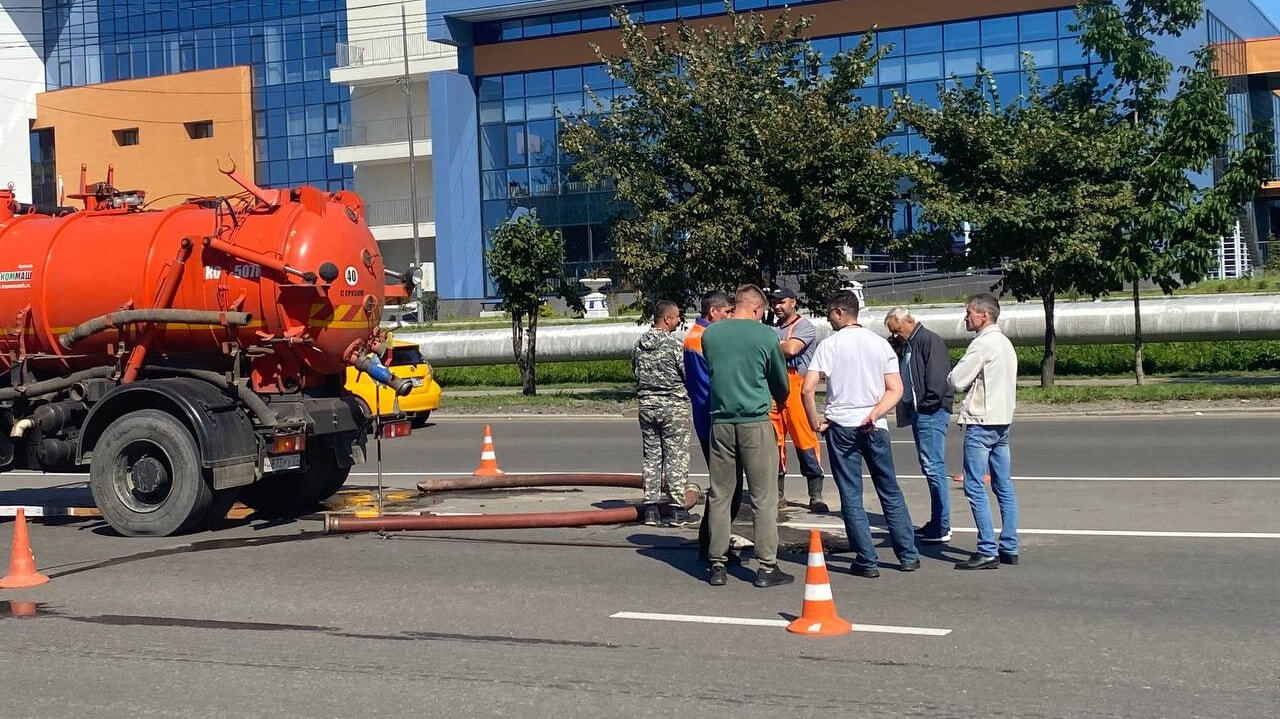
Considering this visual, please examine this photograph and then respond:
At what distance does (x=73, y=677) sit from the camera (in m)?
7.05

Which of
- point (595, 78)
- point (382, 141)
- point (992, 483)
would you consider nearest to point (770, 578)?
point (992, 483)

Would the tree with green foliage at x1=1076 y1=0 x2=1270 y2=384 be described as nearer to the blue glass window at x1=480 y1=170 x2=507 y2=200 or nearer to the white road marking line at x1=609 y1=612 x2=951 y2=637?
the white road marking line at x1=609 y1=612 x2=951 y2=637

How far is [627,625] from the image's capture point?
7.94 meters

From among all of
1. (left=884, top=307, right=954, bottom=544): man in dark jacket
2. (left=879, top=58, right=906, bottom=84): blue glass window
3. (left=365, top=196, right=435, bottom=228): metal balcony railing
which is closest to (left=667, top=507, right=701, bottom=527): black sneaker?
(left=884, top=307, right=954, bottom=544): man in dark jacket

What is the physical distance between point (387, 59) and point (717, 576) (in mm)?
52454

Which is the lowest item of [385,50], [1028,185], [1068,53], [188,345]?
[188,345]

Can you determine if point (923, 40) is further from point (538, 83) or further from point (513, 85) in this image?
point (513, 85)

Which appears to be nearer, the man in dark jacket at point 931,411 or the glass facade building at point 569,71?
the man in dark jacket at point 931,411

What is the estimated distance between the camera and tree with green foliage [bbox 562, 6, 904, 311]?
23734 mm

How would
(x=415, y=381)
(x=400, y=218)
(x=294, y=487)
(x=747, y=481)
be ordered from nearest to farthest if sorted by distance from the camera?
1. (x=747, y=481)
2. (x=294, y=487)
3. (x=415, y=381)
4. (x=400, y=218)

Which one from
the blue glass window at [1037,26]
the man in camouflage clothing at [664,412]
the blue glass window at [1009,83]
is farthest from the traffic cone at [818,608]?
the blue glass window at [1037,26]

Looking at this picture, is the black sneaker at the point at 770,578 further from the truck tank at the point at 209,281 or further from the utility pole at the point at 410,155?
the utility pole at the point at 410,155

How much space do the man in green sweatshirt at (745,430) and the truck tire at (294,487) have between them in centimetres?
506

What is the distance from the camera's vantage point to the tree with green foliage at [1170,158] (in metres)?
22.9
